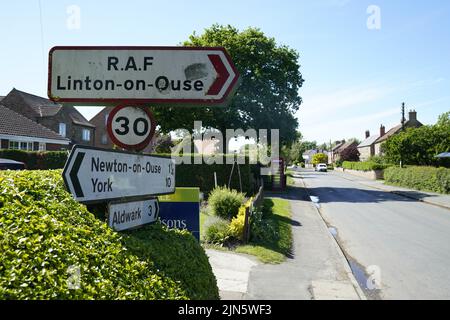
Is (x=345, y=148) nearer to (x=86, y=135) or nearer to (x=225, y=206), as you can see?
(x=86, y=135)

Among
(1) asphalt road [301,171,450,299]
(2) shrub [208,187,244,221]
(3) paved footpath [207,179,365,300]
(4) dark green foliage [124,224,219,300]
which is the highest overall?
(4) dark green foliage [124,224,219,300]

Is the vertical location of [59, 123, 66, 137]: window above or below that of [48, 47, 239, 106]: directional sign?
above

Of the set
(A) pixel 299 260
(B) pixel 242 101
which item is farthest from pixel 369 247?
(B) pixel 242 101

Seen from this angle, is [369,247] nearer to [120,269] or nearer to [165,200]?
[165,200]

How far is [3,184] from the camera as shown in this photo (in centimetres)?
237

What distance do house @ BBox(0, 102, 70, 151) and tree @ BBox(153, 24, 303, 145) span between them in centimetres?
1013

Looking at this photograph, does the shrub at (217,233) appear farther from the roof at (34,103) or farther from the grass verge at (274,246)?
the roof at (34,103)

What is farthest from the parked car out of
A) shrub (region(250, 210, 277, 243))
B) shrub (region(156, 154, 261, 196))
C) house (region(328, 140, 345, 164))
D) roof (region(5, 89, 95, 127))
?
house (region(328, 140, 345, 164))

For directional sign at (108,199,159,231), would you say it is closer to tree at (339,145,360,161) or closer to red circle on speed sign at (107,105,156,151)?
red circle on speed sign at (107,105,156,151)

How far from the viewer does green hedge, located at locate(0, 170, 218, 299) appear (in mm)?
1747

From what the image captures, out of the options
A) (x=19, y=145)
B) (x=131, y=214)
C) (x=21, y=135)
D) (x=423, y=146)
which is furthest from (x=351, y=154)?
(x=131, y=214)

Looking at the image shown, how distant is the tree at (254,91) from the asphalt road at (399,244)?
11655 millimetres

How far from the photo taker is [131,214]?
2.98 meters

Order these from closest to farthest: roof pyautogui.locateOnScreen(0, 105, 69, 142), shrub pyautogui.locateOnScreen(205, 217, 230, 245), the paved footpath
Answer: the paved footpath
shrub pyautogui.locateOnScreen(205, 217, 230, 245)
roof pyautogui.locateOnScreen(0, 105, 69, 142)
